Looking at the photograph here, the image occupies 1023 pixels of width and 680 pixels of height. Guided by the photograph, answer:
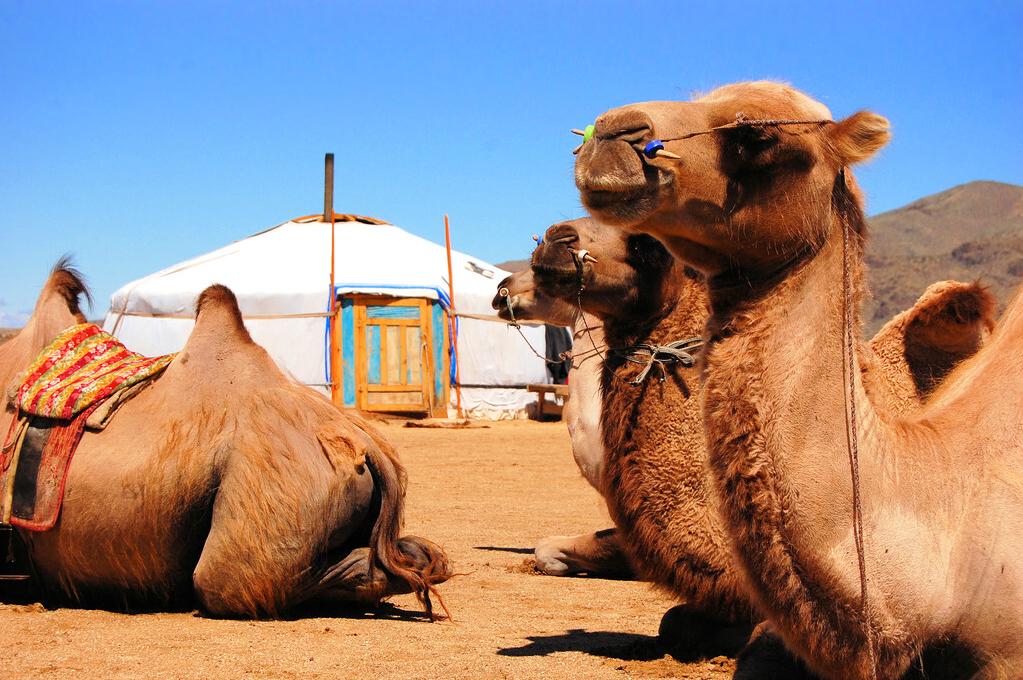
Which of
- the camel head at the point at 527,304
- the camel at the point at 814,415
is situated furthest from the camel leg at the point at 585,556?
the camel at the point at 814,415

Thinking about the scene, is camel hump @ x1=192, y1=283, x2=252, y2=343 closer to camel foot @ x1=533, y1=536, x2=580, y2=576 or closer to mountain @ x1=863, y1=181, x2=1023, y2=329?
camel foot @ x1=533, y1=536, x2=580, y2=576

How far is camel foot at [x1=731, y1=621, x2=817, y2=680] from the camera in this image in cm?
269

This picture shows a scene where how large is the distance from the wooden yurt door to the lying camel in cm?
1472

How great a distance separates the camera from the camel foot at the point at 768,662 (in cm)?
269

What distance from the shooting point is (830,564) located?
7.08 feet

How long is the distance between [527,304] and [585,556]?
6.22 ft

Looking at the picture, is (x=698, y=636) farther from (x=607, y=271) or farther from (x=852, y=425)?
(x=852, y=425)

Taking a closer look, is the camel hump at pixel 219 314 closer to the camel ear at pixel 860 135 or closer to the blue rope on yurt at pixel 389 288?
the camel ear at pixel 860 135

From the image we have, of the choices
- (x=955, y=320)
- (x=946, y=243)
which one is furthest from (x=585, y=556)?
(x=946, y=243)

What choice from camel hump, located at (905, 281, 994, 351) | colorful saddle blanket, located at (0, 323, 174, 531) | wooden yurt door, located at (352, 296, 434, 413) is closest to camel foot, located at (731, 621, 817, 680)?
camel hump, located at (905, 281, 994, 351)

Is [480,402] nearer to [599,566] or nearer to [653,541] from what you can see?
[599,566]

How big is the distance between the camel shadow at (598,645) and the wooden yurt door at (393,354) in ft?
48.8

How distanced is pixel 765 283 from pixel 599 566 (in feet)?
9.79

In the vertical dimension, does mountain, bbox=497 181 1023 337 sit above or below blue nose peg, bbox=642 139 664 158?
above
